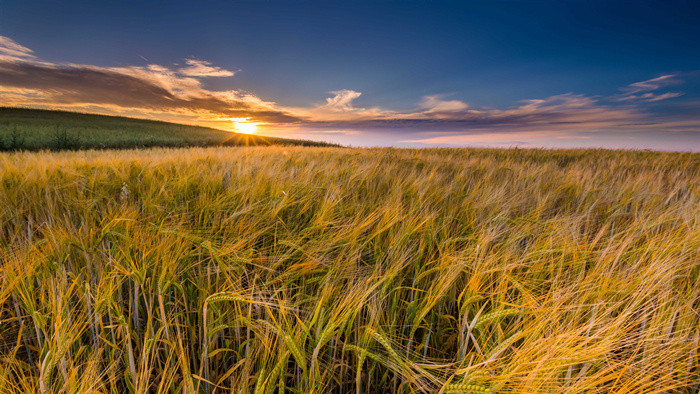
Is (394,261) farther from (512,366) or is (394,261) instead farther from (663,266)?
(663,266)

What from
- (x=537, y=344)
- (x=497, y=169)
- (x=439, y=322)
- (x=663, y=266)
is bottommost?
→ (x=439, y=322)

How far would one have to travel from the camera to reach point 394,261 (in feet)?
3.43

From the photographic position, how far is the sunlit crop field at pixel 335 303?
2.12ft

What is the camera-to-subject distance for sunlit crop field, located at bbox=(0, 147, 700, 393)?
0.65 m

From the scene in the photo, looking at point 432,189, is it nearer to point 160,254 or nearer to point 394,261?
point 394,261

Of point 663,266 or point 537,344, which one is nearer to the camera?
point 537,344

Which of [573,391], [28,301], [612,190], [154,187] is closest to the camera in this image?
[573,391]

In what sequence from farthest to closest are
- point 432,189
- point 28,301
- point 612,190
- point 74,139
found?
point 74,139 → point 612,190 → point 432,189 → point 28,301

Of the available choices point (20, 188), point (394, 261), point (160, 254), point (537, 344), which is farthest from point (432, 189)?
point (20, 188)

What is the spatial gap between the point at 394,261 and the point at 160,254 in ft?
2.92

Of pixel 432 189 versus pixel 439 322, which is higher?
pixel 432 189

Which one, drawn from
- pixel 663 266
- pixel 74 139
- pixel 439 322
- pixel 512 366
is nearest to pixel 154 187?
pixel 439 322

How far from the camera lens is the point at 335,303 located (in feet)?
2.48

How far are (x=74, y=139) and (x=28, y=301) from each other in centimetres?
2615
